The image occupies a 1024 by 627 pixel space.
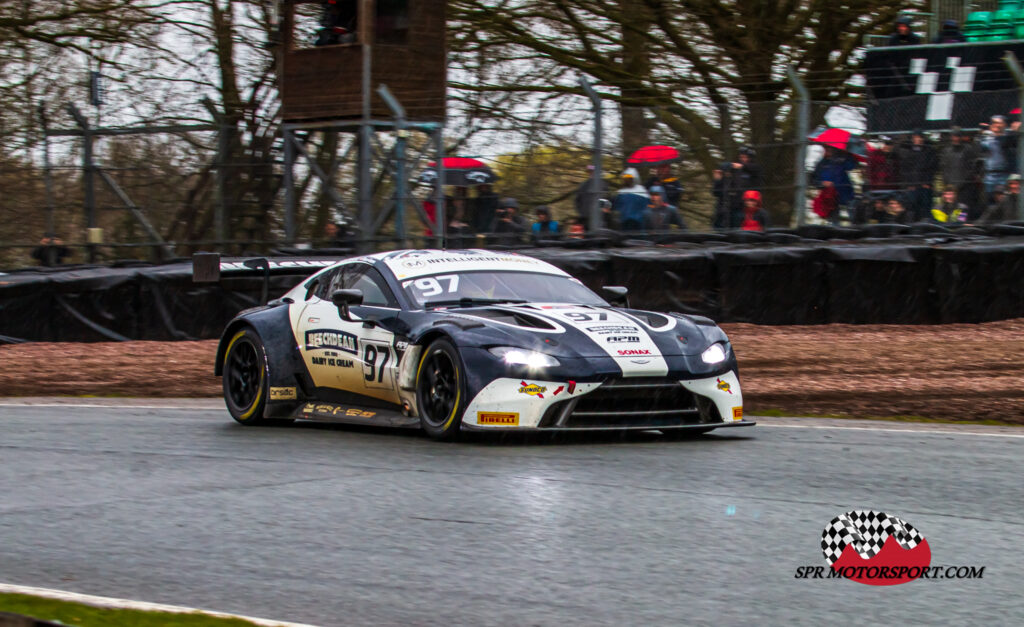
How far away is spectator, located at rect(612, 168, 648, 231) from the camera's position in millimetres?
15680

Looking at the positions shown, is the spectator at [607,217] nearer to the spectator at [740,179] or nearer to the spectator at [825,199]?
the spectator at [740,179]

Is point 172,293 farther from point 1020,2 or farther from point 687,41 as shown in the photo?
point 1020,2

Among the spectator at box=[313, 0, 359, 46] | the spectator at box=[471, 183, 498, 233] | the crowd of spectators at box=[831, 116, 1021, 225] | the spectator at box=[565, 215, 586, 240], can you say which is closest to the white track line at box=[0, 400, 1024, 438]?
the spectator at box=[471, 183, 498, 233]

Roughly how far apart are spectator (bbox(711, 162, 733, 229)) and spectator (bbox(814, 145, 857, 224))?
0.99 meters

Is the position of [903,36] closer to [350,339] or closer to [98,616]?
[350,339]

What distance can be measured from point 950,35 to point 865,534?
14756 mm

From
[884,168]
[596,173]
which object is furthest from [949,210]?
[596,173]

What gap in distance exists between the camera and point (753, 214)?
50.2ft

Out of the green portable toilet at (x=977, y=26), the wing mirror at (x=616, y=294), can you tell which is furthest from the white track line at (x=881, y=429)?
the green portable toilet at (x=977, y=26)

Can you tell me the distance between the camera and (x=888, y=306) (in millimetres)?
13648

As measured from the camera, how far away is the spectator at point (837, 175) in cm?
1502

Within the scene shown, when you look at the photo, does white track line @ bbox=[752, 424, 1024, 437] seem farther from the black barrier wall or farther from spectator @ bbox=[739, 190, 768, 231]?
spectator @ bbox=[739, 190, 768, 231]

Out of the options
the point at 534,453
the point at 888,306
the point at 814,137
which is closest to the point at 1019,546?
the point at 534,453

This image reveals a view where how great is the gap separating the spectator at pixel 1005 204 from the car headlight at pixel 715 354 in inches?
281
